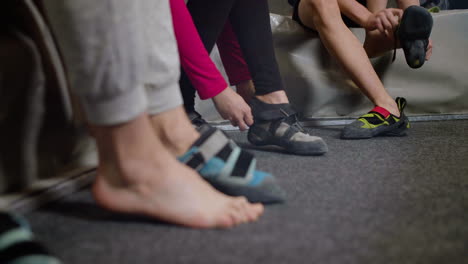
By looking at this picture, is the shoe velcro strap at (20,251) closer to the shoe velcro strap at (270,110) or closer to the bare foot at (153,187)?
the bare foot at (153,187)

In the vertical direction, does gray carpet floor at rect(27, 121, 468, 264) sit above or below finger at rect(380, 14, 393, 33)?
below

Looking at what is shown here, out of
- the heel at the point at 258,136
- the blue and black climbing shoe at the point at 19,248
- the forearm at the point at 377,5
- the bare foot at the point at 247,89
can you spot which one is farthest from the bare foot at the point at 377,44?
the blue and black climbing shoe at the point at 19,248

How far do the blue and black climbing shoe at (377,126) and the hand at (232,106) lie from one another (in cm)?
39

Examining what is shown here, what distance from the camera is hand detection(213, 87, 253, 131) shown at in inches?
33.6

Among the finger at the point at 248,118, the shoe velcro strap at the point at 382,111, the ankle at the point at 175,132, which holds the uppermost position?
the ankle at the point at 175,132

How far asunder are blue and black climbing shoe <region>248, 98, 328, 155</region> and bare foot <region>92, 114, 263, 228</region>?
421 mm

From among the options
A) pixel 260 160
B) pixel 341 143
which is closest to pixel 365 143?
pixel 341 143

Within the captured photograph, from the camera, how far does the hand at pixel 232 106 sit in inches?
33.6

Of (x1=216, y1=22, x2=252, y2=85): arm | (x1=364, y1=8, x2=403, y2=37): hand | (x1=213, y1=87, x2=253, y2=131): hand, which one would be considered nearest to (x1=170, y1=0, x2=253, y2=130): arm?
(x1=213, y1=87, x2=253, y2=131): hand

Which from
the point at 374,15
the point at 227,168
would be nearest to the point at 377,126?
the point at 374,15

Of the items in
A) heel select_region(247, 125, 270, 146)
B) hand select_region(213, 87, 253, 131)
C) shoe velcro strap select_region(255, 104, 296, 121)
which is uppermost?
hand select_region(213, 87, 253, 131)

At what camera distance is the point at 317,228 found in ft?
1.60

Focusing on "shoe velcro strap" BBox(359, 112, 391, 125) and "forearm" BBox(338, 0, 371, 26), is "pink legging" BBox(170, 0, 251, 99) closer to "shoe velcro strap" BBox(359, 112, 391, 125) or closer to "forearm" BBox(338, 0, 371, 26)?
"shoe velcro strap" BBox(359, 112, 391, 125)

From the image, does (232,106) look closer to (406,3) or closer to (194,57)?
(194,57)
